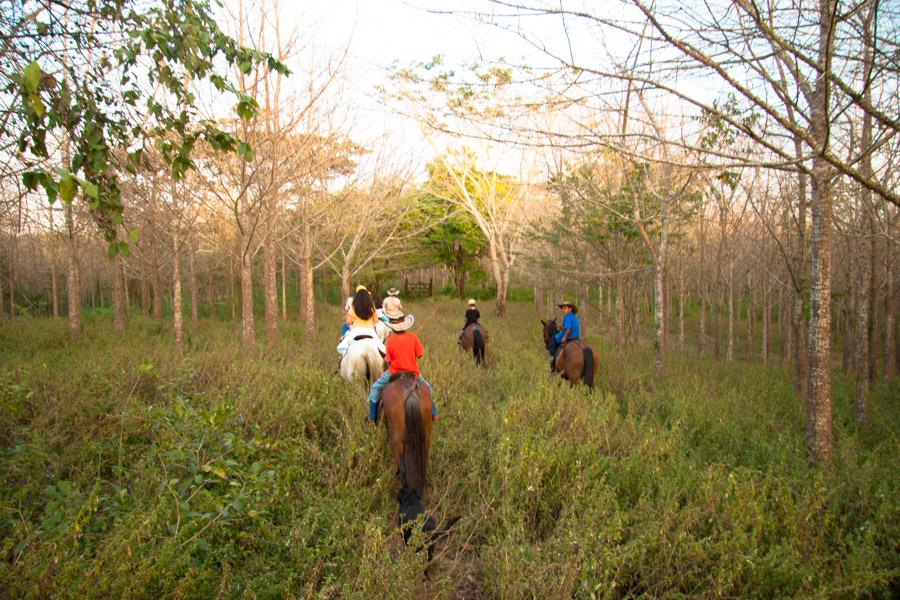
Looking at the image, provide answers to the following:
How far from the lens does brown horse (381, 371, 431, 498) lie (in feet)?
13.0

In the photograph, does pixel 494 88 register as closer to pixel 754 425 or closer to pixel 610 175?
pixel 754 425

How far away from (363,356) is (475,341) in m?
3.99

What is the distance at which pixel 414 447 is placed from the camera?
399 centimetres

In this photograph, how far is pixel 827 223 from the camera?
4.82 meters

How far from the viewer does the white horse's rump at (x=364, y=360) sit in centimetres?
627

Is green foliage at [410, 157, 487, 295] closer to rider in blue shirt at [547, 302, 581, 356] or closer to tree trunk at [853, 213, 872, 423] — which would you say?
rider in blue shirt at [547, 302, 581, 356]

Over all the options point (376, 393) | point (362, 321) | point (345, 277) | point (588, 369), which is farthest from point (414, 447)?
point (345, 277)

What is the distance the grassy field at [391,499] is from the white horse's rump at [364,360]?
0.83 ft

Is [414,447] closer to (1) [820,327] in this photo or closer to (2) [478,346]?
(1) [820,327]

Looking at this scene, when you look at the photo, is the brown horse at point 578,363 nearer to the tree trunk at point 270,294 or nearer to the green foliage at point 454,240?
the tree trunk at point 270,294

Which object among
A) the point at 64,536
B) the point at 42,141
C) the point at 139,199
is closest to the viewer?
the point at 42,141

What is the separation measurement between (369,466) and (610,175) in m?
9.54

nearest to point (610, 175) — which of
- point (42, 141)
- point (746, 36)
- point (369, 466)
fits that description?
point (746, 36)

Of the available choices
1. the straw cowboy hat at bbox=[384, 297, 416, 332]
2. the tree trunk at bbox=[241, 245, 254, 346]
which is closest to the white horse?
the straw cowboy hat at bbox=[384, 297, 416, 332]
